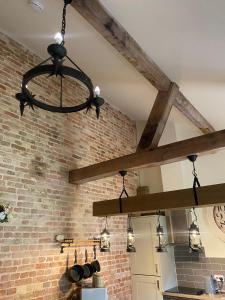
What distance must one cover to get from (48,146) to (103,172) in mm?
822

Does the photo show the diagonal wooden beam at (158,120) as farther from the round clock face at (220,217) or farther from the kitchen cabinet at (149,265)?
the round clock face at (220,217)

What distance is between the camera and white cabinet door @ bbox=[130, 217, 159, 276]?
14.1 feet

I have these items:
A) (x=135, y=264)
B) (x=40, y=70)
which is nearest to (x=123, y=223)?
(x=135, y=264)

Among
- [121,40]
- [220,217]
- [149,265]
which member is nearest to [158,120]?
[121,40]

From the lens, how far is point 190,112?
424 centimetres

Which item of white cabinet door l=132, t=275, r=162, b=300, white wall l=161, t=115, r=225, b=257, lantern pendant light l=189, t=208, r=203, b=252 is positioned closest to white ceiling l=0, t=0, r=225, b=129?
white wall l=161, t=115, r=225, b=257

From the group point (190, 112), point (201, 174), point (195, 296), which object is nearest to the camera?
point (195, 296)

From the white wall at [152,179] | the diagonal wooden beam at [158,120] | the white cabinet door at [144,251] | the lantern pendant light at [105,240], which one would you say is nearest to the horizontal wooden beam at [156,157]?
the diagonal wooden beam at [158,120]

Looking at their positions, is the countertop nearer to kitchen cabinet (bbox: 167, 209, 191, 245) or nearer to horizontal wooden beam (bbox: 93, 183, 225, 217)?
kitchen cabinet (bbox: 167, 209, 191, 245)

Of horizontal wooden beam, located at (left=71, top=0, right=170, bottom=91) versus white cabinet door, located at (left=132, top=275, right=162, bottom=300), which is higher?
horizontal wooden beam, located at (left=71, top=0, right=170, bottom=91)

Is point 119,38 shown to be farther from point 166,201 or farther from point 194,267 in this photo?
point 194,267

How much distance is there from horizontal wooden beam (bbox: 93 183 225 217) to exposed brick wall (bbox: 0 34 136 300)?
22.9 inches

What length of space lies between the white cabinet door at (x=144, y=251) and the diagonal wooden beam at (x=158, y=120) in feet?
5.61

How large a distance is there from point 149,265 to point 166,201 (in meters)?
2.01
